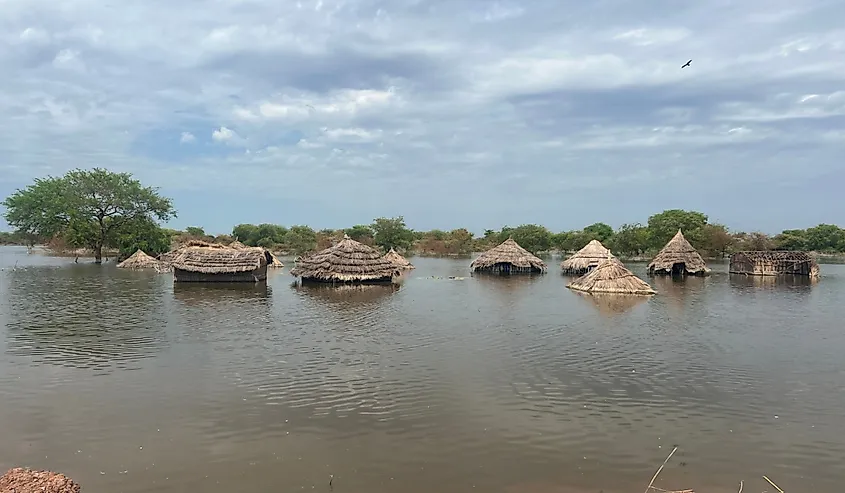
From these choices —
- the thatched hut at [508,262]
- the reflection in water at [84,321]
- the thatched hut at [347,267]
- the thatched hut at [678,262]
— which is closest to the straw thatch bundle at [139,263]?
the reflection in water at [84,321]

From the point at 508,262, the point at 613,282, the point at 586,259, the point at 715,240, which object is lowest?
the point at 613,282

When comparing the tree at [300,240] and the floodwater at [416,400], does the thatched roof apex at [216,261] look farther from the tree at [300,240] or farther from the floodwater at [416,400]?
the tree at [300,240]

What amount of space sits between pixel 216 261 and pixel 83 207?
627 inches

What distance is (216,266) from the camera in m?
21.7

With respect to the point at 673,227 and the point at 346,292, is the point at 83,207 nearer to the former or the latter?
the point at 346,292

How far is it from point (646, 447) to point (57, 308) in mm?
13525

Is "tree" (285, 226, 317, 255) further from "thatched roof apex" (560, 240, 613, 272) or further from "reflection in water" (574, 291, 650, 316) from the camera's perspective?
"reflection in water" (574, 291, 650, 316)

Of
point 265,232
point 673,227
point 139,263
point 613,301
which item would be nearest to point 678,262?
point 613,301

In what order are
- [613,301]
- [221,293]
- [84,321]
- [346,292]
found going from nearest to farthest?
[84,321], [613,301], [221,293], [346,292]

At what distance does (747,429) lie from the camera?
6535mm

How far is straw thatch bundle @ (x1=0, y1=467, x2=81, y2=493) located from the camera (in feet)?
13.6

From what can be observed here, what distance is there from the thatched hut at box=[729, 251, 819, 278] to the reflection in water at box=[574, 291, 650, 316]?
13537mm

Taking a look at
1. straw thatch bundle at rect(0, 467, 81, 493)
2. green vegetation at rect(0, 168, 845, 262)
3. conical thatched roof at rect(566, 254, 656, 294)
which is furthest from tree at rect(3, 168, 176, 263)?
straw thatch bundle at rect(0, 467, 81, 493)

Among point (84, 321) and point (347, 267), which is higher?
point (347, 267)
